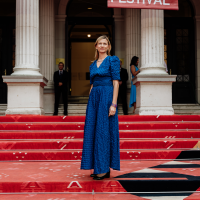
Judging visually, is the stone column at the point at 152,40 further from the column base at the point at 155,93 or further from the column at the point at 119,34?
the column at the point at 119,34

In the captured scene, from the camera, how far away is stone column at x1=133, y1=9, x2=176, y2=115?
9060 mm

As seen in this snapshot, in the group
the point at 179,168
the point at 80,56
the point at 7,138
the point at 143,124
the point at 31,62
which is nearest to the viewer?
the point at 179,168

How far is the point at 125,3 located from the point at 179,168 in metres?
4.37

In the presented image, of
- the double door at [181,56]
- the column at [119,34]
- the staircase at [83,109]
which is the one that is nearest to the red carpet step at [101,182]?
the staircase at [83,109]

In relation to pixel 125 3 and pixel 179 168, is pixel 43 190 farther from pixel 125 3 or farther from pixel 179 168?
pixel 125 3

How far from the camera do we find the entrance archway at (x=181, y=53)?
12.4 meters

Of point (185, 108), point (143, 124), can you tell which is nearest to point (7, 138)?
point (143, 124)

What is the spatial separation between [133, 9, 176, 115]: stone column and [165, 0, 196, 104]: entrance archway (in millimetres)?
3120

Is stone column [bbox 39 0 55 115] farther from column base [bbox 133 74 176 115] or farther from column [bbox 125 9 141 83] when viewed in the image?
column base [bbox 133 74 176 115]

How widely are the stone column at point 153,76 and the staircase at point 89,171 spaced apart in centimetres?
120

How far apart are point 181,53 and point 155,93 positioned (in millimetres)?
4160

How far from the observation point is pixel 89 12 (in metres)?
14.4

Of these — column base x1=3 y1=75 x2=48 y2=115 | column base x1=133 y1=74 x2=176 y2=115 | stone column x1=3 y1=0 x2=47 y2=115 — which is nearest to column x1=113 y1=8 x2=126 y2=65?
column base x1=133 y1=74 x2=176 y2=115

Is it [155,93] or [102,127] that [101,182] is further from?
[155,93]
